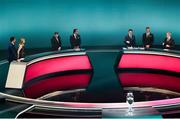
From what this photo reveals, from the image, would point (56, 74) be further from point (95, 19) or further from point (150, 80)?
point (95, 19)

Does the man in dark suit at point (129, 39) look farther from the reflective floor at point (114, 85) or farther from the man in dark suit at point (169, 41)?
the man in dark suit at point (169, 41)

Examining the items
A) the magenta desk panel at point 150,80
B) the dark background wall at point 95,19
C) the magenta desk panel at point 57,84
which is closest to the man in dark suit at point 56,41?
the magenta desk panel at point 57,84

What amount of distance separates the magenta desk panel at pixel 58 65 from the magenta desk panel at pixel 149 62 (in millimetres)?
1044

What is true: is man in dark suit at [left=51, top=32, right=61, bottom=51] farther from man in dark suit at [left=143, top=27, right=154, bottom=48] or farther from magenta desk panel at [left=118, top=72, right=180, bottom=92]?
man in dark suit at [left=143, top=27, right=154, bottom=48]

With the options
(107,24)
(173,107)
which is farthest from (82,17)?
(173,107)

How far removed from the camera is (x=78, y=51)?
7824 mm

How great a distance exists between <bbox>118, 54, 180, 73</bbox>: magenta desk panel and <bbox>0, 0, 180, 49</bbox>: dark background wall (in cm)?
405

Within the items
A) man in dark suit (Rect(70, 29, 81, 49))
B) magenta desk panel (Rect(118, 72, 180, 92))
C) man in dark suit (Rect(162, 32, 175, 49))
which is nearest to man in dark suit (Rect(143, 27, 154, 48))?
man in dark suit (Rect(162, 32, 175, 49))

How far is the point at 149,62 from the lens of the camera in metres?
7.86

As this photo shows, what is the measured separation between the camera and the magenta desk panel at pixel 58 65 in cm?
695

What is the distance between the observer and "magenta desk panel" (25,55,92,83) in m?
6.95

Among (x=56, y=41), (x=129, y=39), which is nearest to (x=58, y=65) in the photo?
(x=56, y=41)

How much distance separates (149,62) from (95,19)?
4513 mm

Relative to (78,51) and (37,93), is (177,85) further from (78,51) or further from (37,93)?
(37,93)
